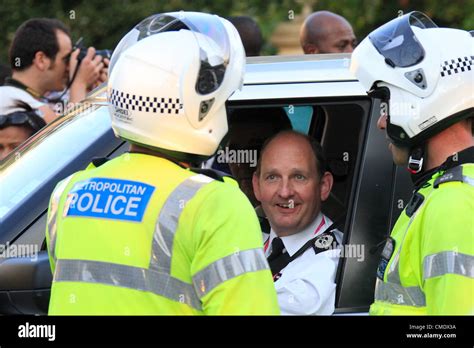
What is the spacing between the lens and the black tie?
4.44 metres

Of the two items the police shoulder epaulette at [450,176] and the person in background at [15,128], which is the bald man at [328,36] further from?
the police shoulder epaulette at [450,176]

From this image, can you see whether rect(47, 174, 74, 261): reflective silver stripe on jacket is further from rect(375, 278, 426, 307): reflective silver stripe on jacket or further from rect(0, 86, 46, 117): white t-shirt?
rect(0, 86, 46, 117): white t-shirt

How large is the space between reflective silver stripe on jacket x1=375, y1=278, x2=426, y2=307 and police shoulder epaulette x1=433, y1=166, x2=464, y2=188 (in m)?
0.34

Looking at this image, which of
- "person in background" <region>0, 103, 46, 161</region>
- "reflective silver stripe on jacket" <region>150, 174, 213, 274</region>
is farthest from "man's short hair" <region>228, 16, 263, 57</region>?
"reflective silver stripe on jacket" <region>150, 174, 213, 274</region>

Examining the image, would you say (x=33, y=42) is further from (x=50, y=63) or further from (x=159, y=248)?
(x=159, y=248)

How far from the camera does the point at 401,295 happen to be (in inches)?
136

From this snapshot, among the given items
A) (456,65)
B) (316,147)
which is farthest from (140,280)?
(316,147)

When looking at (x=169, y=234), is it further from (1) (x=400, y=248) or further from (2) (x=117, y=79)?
(1) (x=400, y=248)

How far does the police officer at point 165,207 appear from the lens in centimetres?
300

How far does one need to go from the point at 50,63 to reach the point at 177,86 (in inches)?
164

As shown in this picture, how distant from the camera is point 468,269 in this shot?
3.22m

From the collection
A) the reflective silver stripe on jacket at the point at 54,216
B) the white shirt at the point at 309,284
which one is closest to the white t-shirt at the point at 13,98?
the white shirt at the point at 309,284

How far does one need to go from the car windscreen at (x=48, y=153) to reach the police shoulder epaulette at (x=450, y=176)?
143 cm
